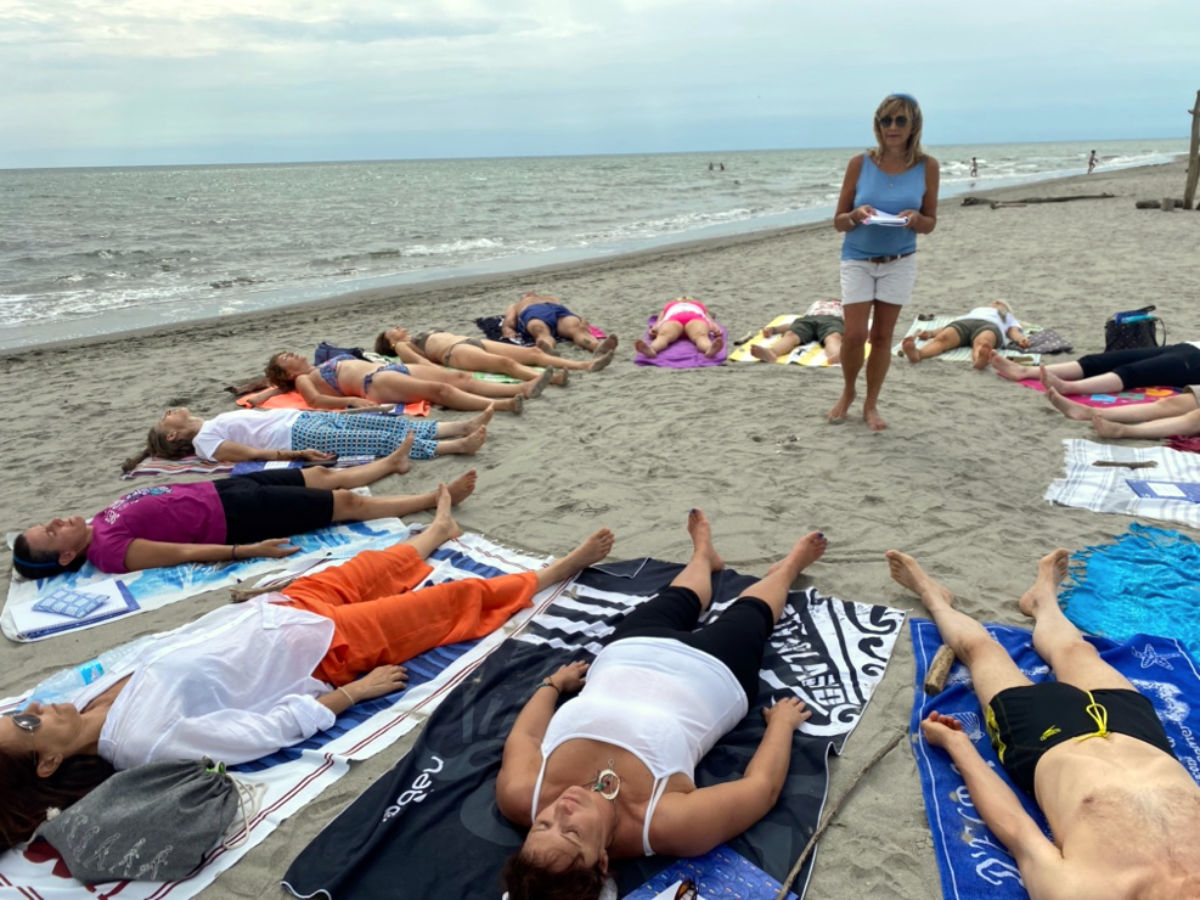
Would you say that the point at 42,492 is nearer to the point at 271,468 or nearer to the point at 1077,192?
the point at 271,468

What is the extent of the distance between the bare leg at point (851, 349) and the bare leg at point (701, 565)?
2.14 metres

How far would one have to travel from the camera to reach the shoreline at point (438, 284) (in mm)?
11203

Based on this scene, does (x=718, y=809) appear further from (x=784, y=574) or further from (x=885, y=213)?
(x=885, y=213)

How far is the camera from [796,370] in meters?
7.21

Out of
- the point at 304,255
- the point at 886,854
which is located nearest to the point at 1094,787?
the point at 886,854

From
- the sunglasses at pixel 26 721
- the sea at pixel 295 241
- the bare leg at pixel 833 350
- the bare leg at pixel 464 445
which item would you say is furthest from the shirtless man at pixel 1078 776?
the sea at pixel 295 241

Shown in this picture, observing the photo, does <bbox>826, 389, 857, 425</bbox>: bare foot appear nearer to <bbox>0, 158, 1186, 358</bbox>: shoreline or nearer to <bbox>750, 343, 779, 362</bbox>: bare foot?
<bbox>750, 343, 779, 362</bbox>: bare foot


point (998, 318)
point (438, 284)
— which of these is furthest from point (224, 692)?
point (438, 284)

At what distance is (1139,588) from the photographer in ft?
11.4

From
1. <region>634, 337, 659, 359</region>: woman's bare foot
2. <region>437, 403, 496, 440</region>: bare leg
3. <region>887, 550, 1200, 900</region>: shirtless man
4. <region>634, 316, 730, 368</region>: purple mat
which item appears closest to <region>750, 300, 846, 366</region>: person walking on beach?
<region>634, 316, 730, 368</region>: purple mat

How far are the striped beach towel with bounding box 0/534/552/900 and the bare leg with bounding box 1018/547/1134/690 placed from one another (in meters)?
2.17

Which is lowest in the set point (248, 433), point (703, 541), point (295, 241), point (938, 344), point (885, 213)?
point (703, 541)

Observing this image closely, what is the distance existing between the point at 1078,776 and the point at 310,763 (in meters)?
2.56

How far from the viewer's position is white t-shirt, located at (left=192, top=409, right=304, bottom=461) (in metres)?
5.60
